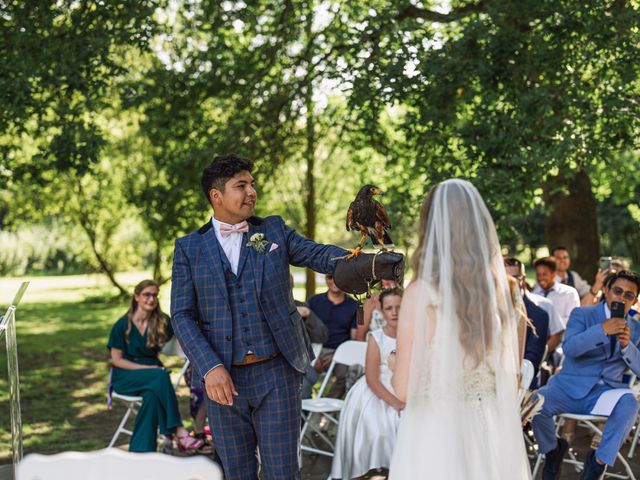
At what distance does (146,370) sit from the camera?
23.0 feet

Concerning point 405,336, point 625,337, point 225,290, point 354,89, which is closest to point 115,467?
point 405,336

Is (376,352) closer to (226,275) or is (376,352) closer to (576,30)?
(226,275)

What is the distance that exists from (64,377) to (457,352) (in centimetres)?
1044

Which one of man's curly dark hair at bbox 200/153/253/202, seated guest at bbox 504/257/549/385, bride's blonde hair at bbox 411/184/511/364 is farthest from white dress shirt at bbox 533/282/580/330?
bride's blonde hair at bbox 411/184/511/364

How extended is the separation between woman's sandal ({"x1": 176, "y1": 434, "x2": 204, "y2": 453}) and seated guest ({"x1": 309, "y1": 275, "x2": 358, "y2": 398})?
151cm

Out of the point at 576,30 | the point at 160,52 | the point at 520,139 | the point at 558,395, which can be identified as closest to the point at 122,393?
the point at 558,395

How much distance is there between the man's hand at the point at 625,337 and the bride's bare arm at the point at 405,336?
2.91 m

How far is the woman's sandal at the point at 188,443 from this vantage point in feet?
22.8

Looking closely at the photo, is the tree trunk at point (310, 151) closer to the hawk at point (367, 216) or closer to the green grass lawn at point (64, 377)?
the green grass lawn at point (64, 377)

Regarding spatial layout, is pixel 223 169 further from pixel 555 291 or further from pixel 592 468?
pixel 555 291

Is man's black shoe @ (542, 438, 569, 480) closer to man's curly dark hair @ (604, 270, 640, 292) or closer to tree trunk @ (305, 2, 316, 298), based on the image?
man's curly dark hair @ (604, 270, 640, 292)

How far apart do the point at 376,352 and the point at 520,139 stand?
2.89m

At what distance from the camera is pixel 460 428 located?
9.99 ft

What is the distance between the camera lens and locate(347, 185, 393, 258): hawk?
3512 mm
